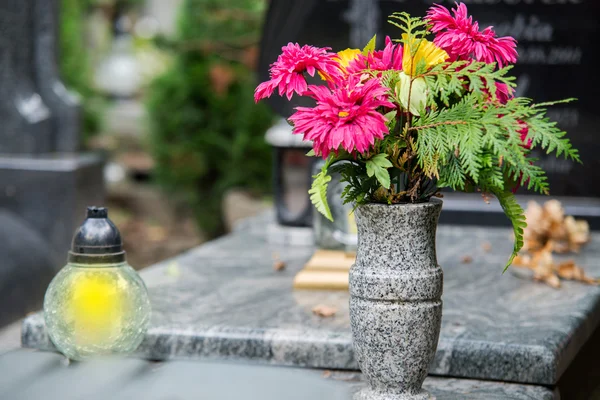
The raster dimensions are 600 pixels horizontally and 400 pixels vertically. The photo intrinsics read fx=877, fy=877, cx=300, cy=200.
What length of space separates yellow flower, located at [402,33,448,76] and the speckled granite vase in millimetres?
268

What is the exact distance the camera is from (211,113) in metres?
7.24

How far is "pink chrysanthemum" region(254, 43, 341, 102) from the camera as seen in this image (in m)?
1.65

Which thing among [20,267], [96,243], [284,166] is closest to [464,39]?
[96,243]

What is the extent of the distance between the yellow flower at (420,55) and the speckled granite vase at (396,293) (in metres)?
0.27

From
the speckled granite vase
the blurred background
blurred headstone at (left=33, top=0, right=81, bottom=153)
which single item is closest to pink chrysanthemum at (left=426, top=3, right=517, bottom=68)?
the speckled granite vase

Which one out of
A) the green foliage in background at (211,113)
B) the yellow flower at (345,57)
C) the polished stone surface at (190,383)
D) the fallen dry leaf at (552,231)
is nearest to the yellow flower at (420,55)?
→ the yellow flower at (345,57)

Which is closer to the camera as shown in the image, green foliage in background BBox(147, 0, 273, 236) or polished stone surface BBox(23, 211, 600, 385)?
polished stone surface BBox(23, 211, 600, 385)

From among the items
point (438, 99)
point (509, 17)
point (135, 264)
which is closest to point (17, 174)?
point (135, 264)

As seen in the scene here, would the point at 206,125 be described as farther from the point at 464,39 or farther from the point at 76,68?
the point at 464,39

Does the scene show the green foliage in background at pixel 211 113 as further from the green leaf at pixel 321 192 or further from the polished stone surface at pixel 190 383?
the green leaf at pixel 321 192

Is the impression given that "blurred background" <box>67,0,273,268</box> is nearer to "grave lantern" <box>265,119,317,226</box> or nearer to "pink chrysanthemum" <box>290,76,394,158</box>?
"grave lantern" <box>265,119,317,226</box>

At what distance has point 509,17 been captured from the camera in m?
4.43

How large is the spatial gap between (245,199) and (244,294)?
4.15m

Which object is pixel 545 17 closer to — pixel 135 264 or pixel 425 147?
pixel 425 147
